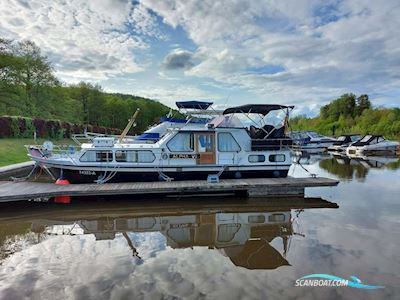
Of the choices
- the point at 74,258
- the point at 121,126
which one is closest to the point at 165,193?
the point at 74,258

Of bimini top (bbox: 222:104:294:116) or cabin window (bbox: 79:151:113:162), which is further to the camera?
bimini top (bbox: 222:104:294:116)

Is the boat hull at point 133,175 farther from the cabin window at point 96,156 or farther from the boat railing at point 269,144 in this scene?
the boat railing at point 269,144

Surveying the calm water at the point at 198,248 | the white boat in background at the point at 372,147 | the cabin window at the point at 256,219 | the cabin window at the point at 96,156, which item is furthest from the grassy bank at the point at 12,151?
the white boat in background at the point at 372,147

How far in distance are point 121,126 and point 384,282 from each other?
62426 mm

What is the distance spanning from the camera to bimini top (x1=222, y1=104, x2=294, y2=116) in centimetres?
1384

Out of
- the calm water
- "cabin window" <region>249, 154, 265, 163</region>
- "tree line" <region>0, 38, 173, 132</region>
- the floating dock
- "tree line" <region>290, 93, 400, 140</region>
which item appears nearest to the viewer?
the calm water

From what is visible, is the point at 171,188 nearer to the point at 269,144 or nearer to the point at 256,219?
the point at 256,219

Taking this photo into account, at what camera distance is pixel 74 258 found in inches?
283

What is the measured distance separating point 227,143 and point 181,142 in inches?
79.5

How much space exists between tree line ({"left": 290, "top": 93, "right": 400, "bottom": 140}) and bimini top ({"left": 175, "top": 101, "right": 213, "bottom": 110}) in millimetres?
34345

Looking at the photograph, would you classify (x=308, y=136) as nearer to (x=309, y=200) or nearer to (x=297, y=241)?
(x=309, y=200)

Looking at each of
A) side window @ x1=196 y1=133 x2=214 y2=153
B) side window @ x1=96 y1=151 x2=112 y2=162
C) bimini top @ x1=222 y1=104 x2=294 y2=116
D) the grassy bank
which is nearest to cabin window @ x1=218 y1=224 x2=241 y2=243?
side window @ x1=196 y1=133 x2=214 y2=153

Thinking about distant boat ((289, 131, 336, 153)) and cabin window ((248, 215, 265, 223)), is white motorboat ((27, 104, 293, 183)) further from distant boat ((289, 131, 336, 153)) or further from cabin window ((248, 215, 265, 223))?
distant boat ((289, 131, 336, 153))

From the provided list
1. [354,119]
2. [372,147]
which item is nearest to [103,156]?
[372,147]
